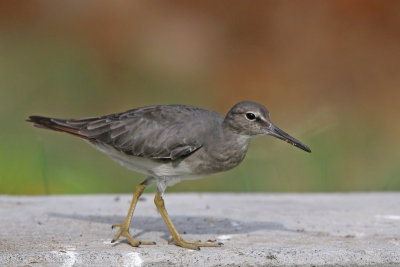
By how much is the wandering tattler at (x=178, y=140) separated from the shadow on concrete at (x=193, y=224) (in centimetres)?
82

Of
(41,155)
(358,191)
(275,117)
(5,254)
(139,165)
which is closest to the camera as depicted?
(5,254)

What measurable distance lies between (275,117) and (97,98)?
3.27 m

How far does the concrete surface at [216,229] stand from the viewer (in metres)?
7.62

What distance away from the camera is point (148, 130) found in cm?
867

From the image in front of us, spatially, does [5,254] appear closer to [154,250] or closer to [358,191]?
[154,250]

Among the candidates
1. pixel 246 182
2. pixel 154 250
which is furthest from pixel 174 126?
pixel 246 182

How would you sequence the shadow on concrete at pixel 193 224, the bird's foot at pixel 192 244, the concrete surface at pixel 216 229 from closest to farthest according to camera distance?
the concrete surface at pixel 216 229, the bird's foot at pixel 192 244, the shadow on concrete at pixel 193 224

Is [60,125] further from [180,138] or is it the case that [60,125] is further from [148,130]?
[180,138]

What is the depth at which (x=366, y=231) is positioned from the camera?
367 inches

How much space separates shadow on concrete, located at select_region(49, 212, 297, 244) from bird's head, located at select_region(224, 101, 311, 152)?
1.56 meters

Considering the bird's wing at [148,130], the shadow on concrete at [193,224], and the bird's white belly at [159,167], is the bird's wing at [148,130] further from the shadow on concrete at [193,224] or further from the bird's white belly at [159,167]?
the shadow on concrete at [193,224]

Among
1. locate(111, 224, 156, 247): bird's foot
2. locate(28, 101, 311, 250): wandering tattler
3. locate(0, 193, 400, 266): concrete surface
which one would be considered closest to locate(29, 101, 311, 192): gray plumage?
locate(28, 101, 311, 250): wandering tattler

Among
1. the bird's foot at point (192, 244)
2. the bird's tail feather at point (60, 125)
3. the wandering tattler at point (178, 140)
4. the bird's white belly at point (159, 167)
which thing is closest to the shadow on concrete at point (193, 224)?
the bird's foot at point (192, 244)

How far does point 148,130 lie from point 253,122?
129 cm
